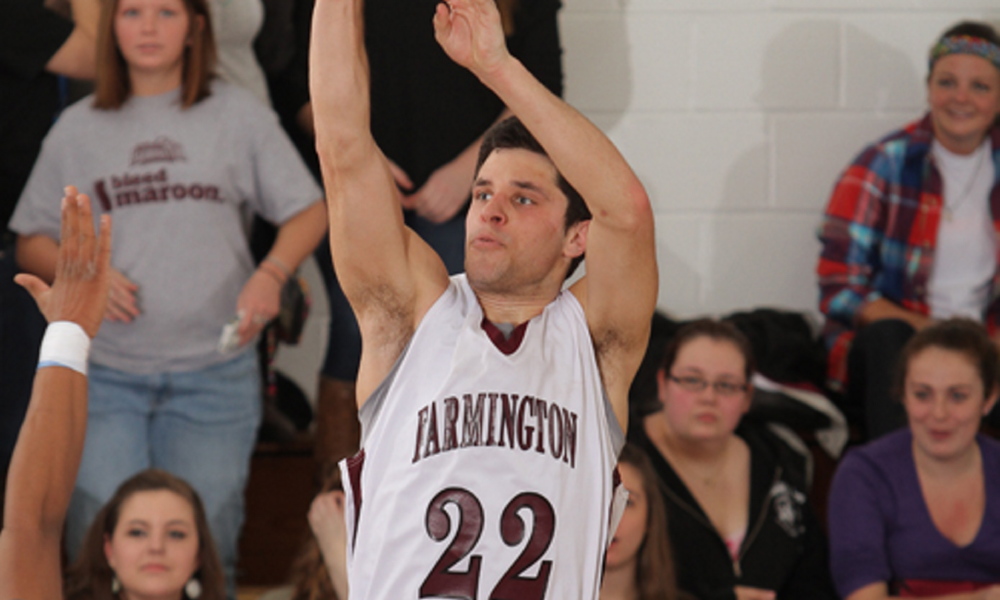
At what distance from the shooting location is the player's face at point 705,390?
387 centimetres

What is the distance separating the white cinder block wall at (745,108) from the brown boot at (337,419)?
1.41 m

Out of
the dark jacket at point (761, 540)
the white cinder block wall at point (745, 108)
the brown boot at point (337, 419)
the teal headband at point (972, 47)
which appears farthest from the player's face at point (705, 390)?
the teal headband at point (972, 47)

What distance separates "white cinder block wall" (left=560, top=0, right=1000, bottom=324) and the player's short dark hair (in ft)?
8.03

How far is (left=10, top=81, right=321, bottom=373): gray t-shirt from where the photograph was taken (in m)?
3.69

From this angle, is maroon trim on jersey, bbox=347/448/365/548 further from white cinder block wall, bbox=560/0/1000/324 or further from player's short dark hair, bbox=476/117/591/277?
white cinder block wall, bbox=560/0/1000/324

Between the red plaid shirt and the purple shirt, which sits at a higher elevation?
the red plaid shirt

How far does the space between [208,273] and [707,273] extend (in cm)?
199

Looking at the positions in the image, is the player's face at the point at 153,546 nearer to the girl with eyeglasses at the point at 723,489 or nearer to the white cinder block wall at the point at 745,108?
the girl with eyeglasses at the point at 723,489

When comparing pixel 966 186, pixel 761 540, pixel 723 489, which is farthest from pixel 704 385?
pixel 966 186

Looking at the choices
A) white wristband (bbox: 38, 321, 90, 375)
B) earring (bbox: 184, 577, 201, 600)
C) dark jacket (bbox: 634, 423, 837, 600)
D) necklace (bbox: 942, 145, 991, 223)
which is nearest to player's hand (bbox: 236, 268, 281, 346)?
earring (bbox: 184, 577, 201, 600)

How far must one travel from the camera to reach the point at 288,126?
4328 millimetres

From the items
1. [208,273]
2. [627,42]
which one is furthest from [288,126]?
[627,42]

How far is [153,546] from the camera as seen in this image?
3402 millimetres

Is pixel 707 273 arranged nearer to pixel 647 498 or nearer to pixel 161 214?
pixel 647 498
